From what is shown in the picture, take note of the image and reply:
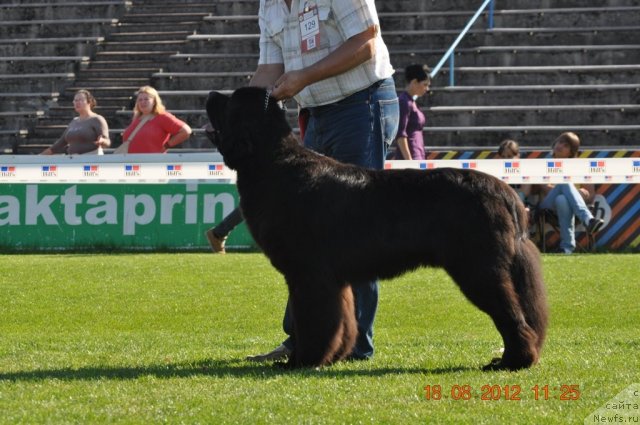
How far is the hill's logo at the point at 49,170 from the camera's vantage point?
44.4 feet

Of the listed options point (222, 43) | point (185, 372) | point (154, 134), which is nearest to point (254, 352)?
point (185, 372)

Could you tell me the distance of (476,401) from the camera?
15.5 ft

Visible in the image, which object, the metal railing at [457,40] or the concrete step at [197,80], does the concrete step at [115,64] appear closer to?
the concrete step at [197,80]

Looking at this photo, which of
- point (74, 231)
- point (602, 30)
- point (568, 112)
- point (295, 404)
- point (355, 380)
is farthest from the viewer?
point (602, 30)

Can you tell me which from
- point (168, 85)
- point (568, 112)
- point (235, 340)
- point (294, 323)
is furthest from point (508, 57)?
point (294, 323)

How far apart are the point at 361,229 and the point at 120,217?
328 inches

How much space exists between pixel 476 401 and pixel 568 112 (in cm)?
1347

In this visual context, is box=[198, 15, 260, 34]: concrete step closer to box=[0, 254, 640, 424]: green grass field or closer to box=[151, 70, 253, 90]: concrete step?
box=[151, 70, 253, 90]: concrete step

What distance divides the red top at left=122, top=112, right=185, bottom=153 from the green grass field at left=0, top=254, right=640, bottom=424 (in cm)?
315

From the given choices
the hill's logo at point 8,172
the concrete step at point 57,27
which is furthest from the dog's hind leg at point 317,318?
the concrete step at point 57,27

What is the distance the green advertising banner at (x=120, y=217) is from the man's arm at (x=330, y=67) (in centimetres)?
756

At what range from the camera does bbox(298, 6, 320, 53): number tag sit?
607 cm

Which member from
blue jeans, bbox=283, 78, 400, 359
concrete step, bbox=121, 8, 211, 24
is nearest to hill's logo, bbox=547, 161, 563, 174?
blue jeans, bbox=283, 78, 400, 359

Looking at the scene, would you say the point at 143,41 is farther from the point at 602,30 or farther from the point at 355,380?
the point at 355,380
